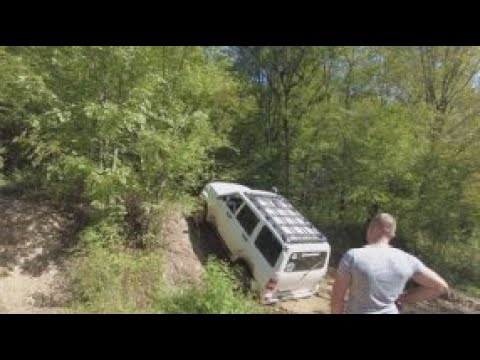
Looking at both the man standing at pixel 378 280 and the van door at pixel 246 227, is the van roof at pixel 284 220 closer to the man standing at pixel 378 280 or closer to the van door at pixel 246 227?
the van door at pixel 246 227

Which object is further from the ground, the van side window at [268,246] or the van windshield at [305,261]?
the van side window at [268,246]

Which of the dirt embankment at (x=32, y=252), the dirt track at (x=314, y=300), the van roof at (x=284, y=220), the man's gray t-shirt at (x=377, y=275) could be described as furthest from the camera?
the dirt track at (x=314, y=300)

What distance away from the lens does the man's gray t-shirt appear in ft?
12.5

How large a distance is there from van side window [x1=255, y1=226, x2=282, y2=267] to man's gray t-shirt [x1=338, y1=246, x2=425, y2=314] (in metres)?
8.09

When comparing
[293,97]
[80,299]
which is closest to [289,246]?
[80,299]

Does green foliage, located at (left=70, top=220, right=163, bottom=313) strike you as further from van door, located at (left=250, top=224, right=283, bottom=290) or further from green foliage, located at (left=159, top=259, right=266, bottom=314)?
van door, located at (left=250, top=224, right=283, bottom=290)

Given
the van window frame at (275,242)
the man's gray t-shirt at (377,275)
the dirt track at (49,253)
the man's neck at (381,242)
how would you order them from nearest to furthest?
the man's gray t-shirt at (377,275) < the man's neck at (381,242) < the dirt track at (49,253) < the van window frame at (275,242)

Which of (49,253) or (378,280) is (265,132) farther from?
(378,280)

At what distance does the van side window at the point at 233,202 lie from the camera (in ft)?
45.9

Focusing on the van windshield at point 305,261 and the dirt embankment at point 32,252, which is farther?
the van windshield at point 305,261

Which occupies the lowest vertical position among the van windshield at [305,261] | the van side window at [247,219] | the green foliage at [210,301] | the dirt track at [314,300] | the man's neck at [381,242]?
the dirt track at [314,300]

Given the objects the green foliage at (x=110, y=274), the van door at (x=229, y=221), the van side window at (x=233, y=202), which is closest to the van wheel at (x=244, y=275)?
the van door at (x=229, y=221)

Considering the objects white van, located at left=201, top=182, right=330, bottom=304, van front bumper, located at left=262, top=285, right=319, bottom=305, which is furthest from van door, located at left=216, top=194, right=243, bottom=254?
van front bumper, located at left=262, top=285, right=319, bottom=305
